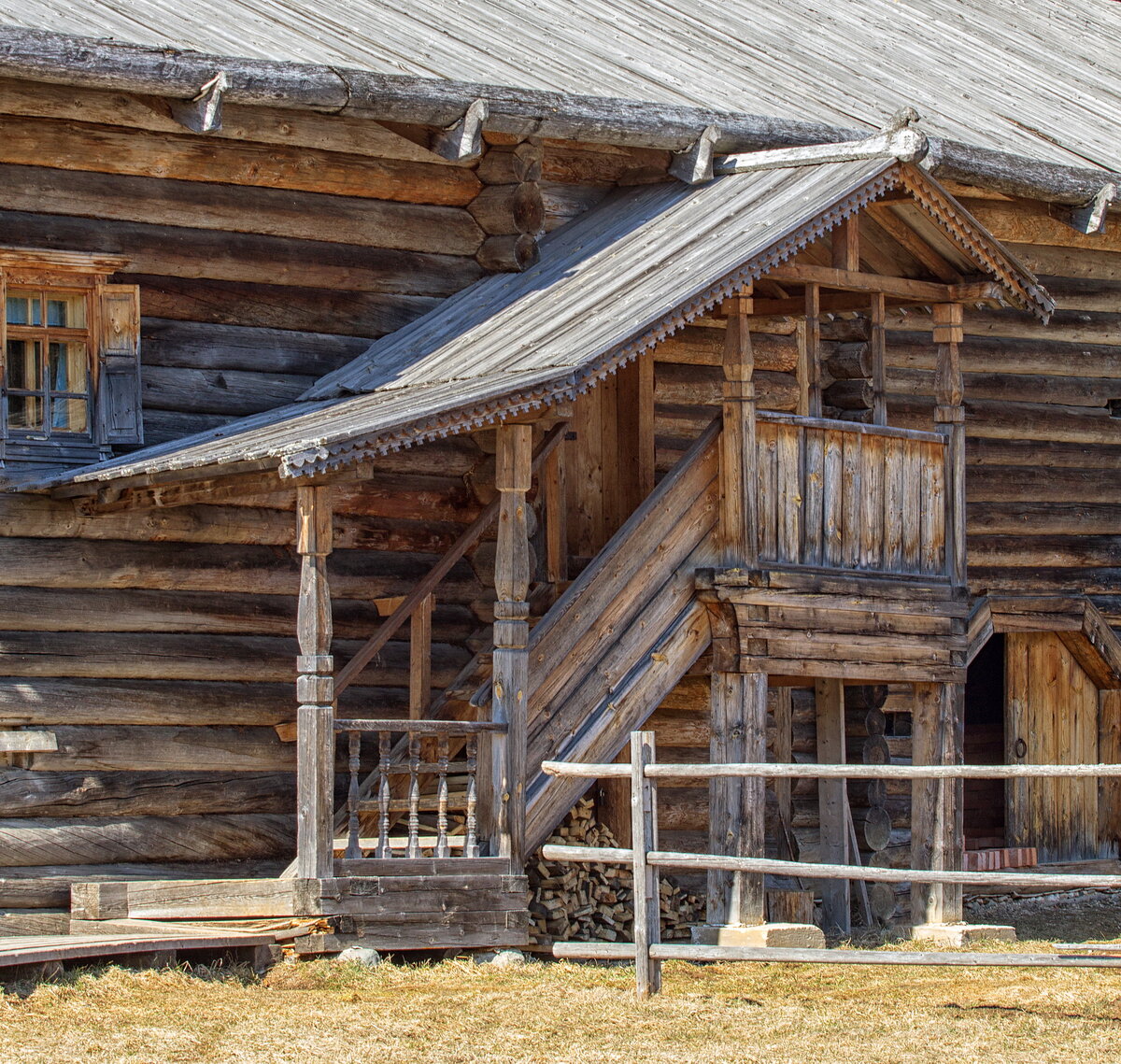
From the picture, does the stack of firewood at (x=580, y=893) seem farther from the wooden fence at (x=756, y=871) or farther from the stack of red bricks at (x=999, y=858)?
the stack of red bricks at (x=999, y=858)

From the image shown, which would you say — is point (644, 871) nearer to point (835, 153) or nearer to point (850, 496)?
point (850, 496)

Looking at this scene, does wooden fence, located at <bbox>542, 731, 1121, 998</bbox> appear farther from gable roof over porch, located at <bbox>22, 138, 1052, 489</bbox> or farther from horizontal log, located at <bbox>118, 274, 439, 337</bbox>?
horizontal log, located at <bbox>118, 274, 439, 337</bbox>

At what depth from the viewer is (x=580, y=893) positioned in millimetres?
12086

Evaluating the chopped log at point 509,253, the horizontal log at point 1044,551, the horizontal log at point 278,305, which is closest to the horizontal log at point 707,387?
the chopped log at point 509,253

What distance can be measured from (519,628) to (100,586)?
2.60 m

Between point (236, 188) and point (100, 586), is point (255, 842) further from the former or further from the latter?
point (236, 188)

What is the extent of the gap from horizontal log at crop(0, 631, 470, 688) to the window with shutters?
1062 millimetres

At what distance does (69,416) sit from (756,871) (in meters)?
4.87

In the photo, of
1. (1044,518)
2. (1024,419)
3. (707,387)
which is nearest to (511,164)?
(707,387)

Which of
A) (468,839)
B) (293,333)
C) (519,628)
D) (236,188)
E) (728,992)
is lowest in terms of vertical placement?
(728,992)

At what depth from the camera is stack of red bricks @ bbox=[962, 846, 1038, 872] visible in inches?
587

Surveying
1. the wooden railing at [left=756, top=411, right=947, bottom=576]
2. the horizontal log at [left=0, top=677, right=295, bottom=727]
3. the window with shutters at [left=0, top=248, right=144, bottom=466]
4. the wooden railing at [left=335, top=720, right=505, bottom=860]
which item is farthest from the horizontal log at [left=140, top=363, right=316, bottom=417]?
the wooden railing at [left=756, top=411, right=947, bottom=576]

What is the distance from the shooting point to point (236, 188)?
12328 mm

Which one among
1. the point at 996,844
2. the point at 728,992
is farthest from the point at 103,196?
the point at 996,844
